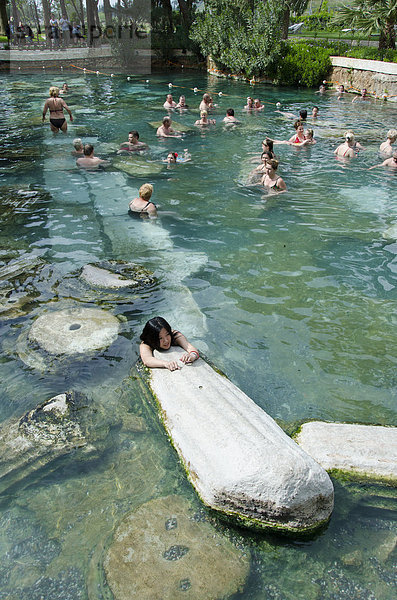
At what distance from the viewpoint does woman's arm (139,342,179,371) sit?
4817mm

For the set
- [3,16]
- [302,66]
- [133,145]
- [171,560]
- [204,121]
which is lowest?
[171,560]

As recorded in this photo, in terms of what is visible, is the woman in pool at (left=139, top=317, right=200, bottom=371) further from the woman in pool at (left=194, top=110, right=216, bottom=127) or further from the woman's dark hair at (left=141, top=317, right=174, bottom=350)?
the woman in pool at (left=194, top=110, right=216, bottom=127)

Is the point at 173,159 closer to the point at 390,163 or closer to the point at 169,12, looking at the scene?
the point at 390,163

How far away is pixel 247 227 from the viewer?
904 centimetres

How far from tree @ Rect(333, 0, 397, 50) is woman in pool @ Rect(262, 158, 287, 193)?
1855 cm

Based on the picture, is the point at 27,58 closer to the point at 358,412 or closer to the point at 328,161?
the point at 328,161

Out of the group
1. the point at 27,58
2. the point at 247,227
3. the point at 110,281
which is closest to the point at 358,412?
the point at 110,281

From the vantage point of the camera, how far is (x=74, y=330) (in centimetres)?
577

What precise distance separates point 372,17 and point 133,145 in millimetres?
18814

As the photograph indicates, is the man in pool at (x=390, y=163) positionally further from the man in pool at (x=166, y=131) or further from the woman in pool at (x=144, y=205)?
→ the man in pool at (x=166, y=131)

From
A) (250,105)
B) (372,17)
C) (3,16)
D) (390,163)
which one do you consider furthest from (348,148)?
(3,16)

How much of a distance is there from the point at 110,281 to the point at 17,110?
17.5m

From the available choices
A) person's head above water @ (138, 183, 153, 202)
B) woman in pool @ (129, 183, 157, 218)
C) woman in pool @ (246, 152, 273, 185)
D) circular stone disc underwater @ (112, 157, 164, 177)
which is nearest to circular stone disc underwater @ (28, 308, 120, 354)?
woman in pool @ (129, 183, 157, 218)

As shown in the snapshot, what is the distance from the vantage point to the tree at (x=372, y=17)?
921 inches
